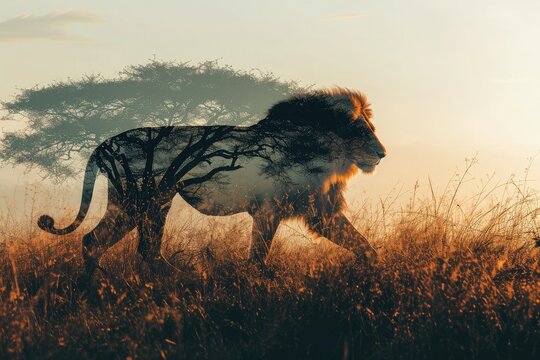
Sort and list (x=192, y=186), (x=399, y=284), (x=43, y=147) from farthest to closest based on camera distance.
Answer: (x=43, y=147)
(x=192, y=186)
(x=399, y=284)

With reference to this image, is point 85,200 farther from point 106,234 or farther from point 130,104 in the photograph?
point 130,104

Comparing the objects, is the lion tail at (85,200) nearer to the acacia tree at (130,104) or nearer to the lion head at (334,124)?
the lion head at (334,124)

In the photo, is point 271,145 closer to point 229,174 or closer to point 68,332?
point 229,174

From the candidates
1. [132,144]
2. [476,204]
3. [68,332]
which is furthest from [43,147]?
[68,332]

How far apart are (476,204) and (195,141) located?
2.67 metres

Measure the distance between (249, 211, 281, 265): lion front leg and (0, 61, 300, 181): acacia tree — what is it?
41.6 feet

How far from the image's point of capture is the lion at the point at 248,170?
7.03m

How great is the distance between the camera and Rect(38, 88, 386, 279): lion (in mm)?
7027

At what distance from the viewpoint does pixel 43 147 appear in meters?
20.1

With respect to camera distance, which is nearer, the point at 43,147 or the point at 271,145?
the point at 271,145

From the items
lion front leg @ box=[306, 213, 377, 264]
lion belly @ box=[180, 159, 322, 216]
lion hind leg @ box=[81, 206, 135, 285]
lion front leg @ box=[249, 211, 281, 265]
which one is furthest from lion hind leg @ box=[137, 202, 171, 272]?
lion front leg @ box=[306, 213, 377, 264]

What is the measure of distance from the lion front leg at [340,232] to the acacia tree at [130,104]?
1253 centimetres

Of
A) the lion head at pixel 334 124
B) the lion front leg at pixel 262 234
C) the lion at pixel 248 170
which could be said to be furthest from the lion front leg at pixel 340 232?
the lion head at pixel 334 124

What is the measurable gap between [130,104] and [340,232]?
1405 centimetres
